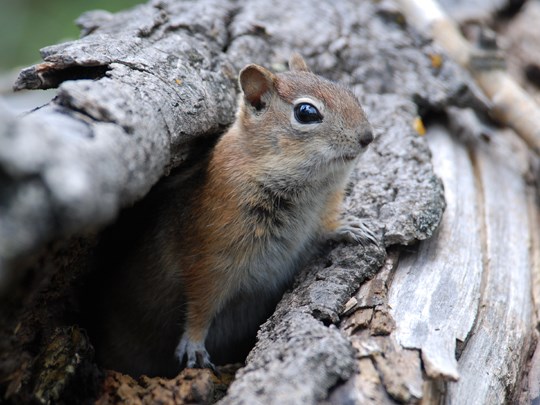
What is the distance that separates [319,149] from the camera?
326cm

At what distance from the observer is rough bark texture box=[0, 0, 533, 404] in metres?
2.05

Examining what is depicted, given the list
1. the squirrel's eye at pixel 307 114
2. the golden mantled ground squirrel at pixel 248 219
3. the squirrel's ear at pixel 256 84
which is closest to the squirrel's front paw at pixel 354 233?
the golden mantled ground squirrel at pixel 248 219

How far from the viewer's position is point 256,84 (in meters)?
3.50

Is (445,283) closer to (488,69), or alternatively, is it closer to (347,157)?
(347,157)

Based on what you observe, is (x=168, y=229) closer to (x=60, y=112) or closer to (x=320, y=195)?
(x=320, y=195)

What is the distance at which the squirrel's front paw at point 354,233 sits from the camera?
132 inches

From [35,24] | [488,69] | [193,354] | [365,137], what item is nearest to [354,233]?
[365,137]

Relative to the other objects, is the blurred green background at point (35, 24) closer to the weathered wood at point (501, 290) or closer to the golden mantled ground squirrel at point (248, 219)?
the golden mantled ground squirrel at point (248, 219)

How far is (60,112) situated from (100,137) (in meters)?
0.29

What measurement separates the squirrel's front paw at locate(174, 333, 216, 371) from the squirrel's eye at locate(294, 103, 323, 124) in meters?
1.33

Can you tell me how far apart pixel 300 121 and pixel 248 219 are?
0.58 metres

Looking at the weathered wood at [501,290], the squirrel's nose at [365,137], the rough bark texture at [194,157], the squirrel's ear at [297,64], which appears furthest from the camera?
the squirrel's ear at [297,64]

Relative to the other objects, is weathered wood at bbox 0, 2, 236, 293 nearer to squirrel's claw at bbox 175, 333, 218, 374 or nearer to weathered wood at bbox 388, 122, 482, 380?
squirrel's claw at bbox 175, 333, 218, 374

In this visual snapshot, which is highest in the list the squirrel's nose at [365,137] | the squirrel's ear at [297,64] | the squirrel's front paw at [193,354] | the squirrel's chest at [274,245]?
the squirrel's nose at [365,137]
